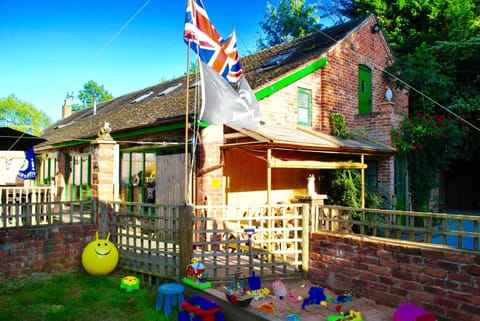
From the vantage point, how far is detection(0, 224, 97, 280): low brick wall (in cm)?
655

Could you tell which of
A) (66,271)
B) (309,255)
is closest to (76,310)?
(66,271)

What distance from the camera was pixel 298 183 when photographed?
38.0ft

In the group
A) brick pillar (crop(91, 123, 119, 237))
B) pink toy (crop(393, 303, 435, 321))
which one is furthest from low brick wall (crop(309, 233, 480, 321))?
brick pillar (crop(91, 123, 119, 237))

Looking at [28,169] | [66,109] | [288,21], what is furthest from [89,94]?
[28,169]

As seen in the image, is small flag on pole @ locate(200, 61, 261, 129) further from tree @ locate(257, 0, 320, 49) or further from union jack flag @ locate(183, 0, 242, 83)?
tree @ locate(257, 0, 320, 49)

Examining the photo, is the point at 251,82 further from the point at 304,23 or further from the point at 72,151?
the point at 304,23

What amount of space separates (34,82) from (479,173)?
18892mm

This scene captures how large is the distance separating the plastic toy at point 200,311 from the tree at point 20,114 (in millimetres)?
42461

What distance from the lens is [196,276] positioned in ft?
19.2

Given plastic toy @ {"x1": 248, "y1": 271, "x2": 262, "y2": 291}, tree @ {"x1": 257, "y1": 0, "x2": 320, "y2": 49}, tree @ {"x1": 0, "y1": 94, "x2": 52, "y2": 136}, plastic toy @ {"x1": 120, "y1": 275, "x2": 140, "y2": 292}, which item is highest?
tree @ {"x1": 257, "y1": 0, "x2": 320, "y2": 49}

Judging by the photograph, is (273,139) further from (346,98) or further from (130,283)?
(346,98)

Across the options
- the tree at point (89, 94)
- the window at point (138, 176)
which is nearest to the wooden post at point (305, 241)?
the window at point (138, 176)

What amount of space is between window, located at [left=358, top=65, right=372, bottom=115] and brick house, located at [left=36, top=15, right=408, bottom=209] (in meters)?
0.04

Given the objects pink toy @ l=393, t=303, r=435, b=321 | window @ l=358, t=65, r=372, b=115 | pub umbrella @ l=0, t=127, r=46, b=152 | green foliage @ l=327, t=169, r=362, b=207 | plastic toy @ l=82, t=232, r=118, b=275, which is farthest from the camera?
window @ l=358, t=65, r=372, b=115
